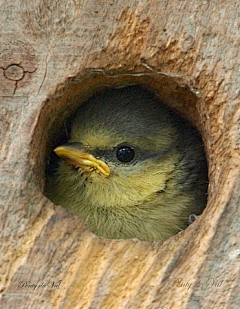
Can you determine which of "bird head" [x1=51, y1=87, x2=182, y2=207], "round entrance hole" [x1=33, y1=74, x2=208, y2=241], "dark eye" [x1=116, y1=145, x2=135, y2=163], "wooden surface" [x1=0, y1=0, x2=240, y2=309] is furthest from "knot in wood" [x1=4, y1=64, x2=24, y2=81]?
"dark eye" [x1=116, y1=145, x2=135, y2=163]

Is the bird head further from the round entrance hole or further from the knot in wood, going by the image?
the knot in wood

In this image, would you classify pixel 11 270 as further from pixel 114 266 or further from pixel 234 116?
pixel 234 116

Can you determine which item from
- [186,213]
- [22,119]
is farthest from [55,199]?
[22,119]

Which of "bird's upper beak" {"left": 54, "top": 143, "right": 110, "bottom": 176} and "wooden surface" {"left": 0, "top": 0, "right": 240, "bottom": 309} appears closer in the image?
"wooden surface" {"left": 0, "top": 0, "right": 240, "bottom": 309}

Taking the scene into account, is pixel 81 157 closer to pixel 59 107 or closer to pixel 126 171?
pixel 126 171

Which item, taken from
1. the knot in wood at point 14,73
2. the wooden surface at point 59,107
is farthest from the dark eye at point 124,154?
the knot in wood at point 14,73

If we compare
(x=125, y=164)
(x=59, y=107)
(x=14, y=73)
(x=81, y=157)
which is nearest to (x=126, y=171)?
(x=125, y=164)
